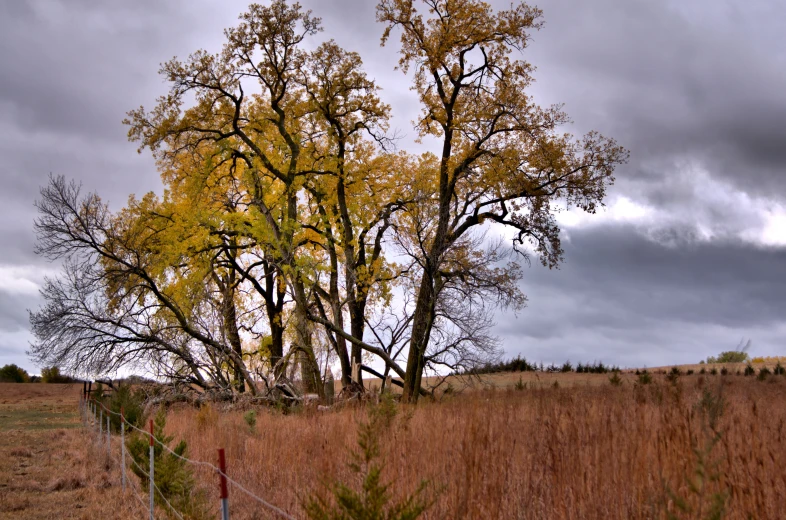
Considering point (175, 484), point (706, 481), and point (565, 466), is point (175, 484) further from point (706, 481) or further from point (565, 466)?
point (706, 481)

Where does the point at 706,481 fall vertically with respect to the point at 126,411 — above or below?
above

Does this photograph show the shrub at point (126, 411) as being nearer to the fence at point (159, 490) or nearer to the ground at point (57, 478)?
the fence at point (159, 490)

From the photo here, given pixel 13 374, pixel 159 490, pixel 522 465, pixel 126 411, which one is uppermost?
pixel 13 374

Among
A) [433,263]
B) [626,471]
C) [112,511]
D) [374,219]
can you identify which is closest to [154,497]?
[112,511]

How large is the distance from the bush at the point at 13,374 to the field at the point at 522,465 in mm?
59675

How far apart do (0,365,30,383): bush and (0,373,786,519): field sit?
5968cm

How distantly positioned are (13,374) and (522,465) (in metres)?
71.6

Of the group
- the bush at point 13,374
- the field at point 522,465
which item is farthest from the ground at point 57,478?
the bush at point 13,374

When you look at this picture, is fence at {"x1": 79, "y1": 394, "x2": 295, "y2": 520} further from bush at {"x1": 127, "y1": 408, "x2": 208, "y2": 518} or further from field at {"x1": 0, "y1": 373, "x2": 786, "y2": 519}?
field at {"x1": 0, "y1": 373, "x2": 786, "y2": 519}

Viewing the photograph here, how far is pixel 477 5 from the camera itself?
2011 centimetres

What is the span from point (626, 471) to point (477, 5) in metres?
17.7

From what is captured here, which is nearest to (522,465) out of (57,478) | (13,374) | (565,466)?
(565,466)

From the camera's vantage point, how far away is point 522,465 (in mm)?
6152

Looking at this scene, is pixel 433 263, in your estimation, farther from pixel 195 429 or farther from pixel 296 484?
pixel 296 484
